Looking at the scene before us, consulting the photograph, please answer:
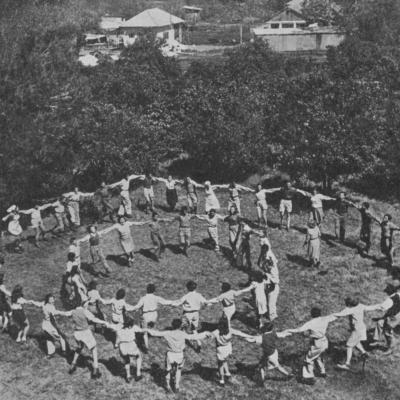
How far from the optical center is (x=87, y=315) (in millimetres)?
15062

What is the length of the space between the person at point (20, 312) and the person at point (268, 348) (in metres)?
6.65

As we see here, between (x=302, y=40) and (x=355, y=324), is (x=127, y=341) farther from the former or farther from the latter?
(x=302, y=40)

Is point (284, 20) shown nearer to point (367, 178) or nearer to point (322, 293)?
point (367, 178)

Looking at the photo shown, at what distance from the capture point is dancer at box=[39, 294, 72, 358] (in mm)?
15594

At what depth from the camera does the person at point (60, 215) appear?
25391 millimetres

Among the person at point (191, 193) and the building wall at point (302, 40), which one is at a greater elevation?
the building wall at point (302, 40)

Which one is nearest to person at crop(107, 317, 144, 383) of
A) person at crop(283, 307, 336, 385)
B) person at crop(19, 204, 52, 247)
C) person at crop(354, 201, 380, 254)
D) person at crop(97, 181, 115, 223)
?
person at crop(283, 307, 336, 385)

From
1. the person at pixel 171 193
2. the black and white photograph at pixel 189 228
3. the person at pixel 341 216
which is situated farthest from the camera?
the person at pixel 171 193

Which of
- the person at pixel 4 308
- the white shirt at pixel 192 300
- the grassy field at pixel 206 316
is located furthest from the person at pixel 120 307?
the person at pixel 4 308

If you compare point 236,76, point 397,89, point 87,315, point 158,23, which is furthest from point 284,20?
point 87,315

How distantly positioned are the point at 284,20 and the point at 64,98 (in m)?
73.8

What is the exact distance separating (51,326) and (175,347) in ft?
12.9

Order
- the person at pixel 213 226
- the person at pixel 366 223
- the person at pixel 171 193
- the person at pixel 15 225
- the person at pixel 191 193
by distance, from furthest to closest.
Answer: the person at pixel 171 193 < the person at pixel 191 193 < the person at pixel 15 225 < the person at pixel 366 223 < the person at pixel 213 226

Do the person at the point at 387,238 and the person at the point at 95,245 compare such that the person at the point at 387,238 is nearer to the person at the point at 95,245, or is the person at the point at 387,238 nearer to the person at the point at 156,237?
the person at the point at 156,237
